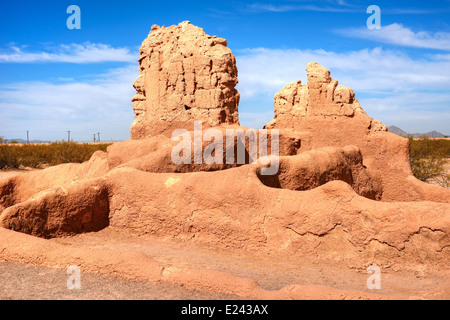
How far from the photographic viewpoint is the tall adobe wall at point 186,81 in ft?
28.7

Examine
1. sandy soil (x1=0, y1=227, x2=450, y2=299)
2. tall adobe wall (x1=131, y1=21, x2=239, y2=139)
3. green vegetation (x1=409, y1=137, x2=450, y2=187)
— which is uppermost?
tall adobe wall (x1=131, y1=21, x2=239, y2=139)

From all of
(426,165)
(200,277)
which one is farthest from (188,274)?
(426,165)

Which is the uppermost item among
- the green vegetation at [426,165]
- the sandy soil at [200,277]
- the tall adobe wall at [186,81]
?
the tall adobe wall at [186,81]

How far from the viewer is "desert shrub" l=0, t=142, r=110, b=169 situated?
2411 centimetres

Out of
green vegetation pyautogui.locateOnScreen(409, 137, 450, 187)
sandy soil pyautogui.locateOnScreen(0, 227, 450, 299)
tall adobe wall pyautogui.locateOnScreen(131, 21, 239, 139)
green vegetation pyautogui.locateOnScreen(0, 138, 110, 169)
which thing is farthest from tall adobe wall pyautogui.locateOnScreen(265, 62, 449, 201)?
green vegetation pyautogui.locateOnScreen(0, 138, 110, 169)

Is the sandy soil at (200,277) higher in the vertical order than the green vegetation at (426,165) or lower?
lower

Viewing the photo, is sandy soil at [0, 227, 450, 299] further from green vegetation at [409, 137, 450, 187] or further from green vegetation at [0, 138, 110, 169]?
green vegetation at [0, 138, 110, 169]

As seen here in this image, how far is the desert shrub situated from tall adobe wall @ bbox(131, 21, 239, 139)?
1620cm

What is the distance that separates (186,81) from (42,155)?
65.1 feet

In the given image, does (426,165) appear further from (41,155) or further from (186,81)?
(41,155)

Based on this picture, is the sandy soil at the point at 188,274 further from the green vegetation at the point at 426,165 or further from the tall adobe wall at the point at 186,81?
the green vegetation at the point at 426,165

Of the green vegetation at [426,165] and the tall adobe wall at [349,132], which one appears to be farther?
the green vegetation at [426,165]

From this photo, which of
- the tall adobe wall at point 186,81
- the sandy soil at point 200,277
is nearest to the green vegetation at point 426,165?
the tall adobe wall at point 186,81
